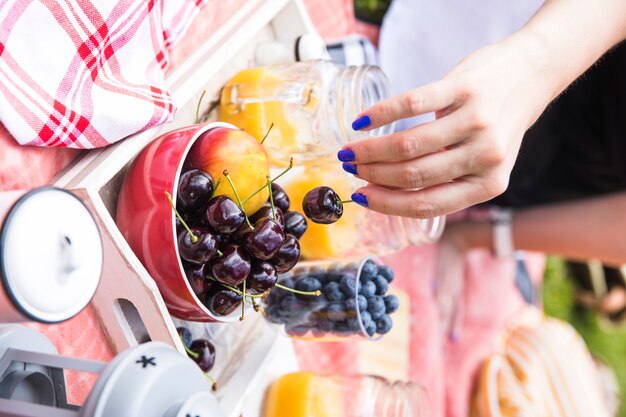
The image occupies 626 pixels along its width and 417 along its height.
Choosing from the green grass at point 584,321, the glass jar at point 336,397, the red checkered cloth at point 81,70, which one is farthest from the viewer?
the green grass at point 584,321

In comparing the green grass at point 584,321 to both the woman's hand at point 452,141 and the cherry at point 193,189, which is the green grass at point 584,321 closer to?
the woman's hand at point 452,141

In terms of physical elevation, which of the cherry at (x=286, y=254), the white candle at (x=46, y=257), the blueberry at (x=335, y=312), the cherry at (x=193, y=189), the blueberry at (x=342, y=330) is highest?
the white candle at (x=46, y=257)

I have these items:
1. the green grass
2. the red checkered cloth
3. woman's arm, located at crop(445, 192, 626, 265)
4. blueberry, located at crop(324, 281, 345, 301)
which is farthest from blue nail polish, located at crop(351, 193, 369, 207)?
the green grass

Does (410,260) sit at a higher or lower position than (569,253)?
higher

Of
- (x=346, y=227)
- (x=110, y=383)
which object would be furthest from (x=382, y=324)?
(x=110, y=383)

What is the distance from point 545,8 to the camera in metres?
0.62

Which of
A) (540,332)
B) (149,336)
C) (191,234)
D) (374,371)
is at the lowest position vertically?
(540,332)

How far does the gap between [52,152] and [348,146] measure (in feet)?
0.93

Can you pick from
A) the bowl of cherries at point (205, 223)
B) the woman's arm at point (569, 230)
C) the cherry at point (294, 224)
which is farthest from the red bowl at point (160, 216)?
the woman's arm at point (569, 230)

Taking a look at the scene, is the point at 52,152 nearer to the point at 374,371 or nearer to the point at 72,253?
the point at 72,253

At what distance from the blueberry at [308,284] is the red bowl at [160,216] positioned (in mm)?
108

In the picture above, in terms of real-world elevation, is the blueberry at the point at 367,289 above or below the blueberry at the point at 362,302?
above

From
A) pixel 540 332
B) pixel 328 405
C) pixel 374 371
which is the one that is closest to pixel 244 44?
pixel 328 405

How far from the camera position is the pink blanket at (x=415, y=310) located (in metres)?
0.49
